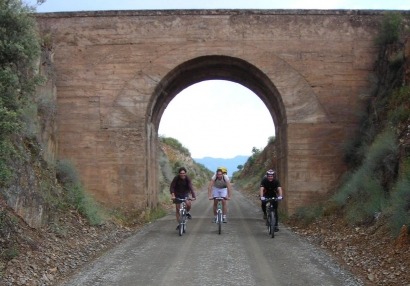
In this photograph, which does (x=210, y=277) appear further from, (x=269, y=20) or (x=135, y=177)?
(x=269, y=20)

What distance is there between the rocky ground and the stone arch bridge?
11.4ft

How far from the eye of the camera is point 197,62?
648 inches

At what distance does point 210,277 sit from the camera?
7.84 m

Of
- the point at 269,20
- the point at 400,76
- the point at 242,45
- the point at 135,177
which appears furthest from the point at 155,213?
the point at 400,76

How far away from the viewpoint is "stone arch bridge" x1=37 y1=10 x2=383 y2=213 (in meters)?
15.9

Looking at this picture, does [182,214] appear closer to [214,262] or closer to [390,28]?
[214,262]

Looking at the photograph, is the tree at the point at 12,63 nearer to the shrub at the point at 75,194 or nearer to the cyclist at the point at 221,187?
the shrub at the point at 75,194

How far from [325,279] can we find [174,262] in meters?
2.82

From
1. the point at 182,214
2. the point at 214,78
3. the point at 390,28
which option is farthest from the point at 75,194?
the point at 390,28

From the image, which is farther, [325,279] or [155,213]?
[155,213]

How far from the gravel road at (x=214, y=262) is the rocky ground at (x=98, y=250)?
0.34 meters

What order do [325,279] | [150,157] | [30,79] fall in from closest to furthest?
[325,279] → [30,79] → [150,157]

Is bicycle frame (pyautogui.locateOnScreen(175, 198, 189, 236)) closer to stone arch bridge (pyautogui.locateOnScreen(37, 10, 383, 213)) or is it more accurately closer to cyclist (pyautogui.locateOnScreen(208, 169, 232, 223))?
cyclist (pyautogui.locateOnScreen(208, 169, 232, 223))

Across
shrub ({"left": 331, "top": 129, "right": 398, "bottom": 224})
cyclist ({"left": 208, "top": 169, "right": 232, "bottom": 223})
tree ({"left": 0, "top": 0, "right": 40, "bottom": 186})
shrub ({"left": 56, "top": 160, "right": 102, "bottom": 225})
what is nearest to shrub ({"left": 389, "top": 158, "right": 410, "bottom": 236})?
shrub ({"left": 331, "top": 129, "right": 398, "bottom": 224})
